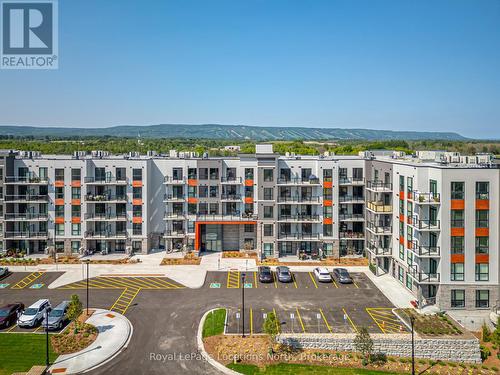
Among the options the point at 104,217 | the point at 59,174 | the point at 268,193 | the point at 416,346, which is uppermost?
the point at 59,174

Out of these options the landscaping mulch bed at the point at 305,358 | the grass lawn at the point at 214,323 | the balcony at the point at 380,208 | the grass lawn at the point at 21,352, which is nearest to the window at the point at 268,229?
the balcony at the point at 380,208

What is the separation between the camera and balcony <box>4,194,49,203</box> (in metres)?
48.4

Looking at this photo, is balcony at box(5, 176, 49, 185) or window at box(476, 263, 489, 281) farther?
balcony at box(5, 176, 49, 185)

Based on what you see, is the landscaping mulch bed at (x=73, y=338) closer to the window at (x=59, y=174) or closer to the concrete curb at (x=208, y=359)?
the concrete curb at (x=208, y=359)

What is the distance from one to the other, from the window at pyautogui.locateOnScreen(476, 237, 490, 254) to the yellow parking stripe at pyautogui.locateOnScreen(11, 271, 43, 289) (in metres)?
41.4

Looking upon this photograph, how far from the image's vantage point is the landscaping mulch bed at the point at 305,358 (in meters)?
26.2

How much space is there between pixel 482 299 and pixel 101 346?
1195 inches

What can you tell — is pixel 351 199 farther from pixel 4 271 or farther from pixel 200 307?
pixel 4 271

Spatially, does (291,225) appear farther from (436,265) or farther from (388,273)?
(436,265)

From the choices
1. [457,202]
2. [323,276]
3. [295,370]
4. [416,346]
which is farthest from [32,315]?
[457,202]

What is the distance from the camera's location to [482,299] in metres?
33.4

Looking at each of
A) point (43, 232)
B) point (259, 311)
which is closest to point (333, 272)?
point (259, 311)

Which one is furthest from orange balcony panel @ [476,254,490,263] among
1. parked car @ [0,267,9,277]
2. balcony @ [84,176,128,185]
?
parked car @ [0,267,9,277]

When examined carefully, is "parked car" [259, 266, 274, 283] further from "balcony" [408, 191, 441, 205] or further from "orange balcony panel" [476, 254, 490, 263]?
"orange balcony panel" [476, 254, 490, 263]
